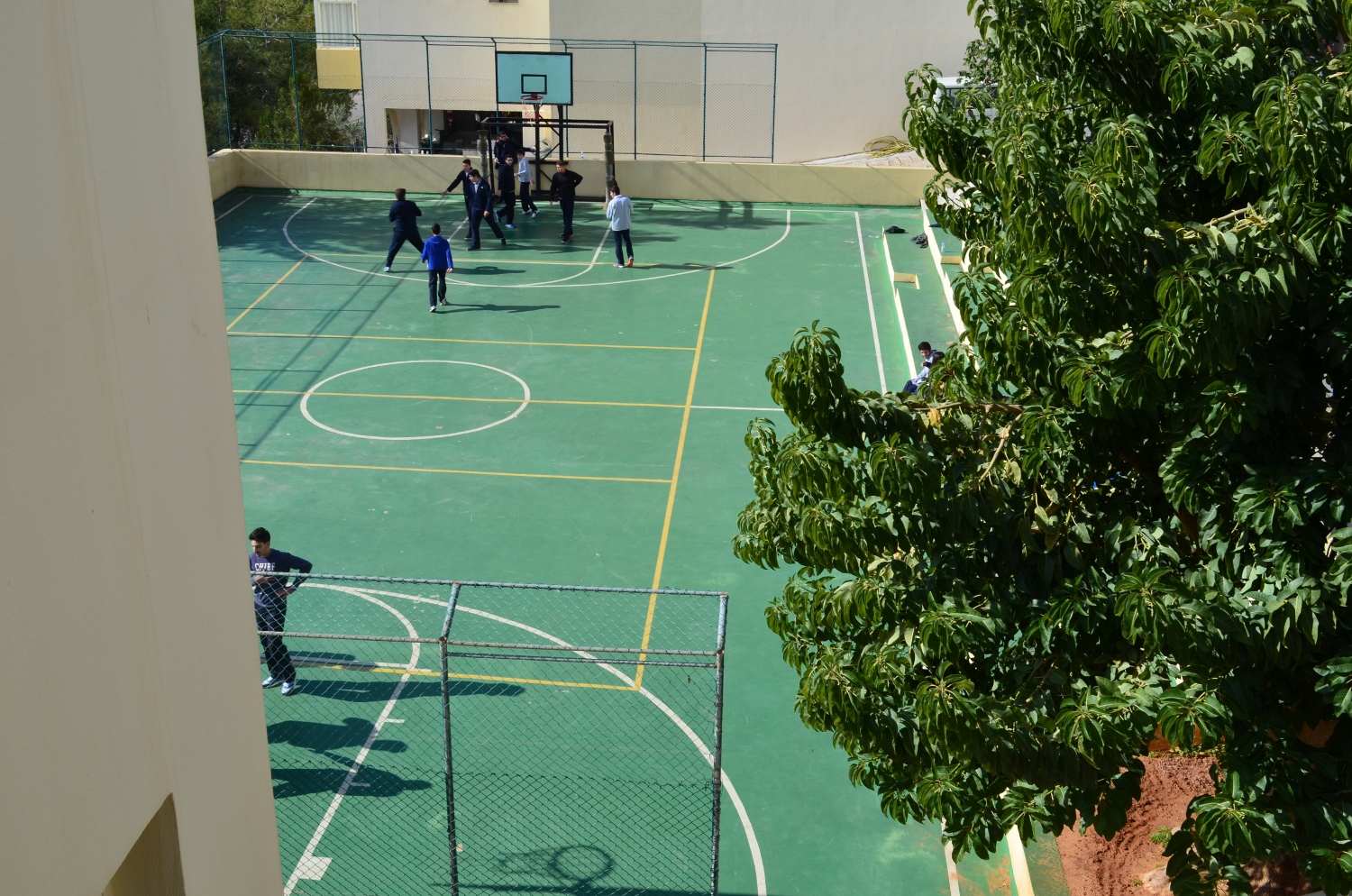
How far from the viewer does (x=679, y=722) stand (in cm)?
1186

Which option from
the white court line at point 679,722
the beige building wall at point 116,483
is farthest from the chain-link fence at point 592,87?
the beige building wall at point 116,483

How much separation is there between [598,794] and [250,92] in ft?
147

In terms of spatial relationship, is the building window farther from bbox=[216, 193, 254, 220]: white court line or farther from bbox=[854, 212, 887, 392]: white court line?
bbox=[854, 212, 887, 392]: white court line

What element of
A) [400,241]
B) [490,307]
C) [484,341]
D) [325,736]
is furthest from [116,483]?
[400,241]

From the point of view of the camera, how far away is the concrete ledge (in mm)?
32406

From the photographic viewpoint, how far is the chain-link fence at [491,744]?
10016 mm

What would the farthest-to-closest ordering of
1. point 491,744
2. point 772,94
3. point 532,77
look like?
point 772,94 → point 532,77 → point 491,744

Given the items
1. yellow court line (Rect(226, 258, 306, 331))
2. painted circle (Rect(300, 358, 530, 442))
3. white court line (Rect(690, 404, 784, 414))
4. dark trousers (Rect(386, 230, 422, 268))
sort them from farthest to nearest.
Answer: dark trousers (Rect(386, 230, 422, 268))
yellow court line (Rect(226, 258, 306, 331))
white court line (Rect(690, 404, 784, 414))
painted circle (Rect(300, 358, 530, 442))

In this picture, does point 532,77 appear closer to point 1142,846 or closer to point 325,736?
point 325,736

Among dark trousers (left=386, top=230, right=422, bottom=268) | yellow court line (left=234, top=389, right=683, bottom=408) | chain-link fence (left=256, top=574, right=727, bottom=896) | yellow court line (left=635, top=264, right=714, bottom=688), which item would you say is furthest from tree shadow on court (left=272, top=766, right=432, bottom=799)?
dark trousers (left=386, top=230, right=422, bottom=268)

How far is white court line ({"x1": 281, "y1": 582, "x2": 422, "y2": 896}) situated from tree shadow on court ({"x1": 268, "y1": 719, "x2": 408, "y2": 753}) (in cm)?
10

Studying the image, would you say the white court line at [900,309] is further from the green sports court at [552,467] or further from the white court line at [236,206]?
the white court line at [236,206]

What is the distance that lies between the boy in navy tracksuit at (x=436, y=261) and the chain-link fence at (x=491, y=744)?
10.2 m

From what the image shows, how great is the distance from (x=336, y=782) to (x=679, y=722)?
3.06 m
